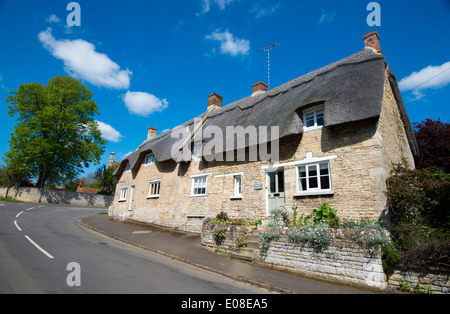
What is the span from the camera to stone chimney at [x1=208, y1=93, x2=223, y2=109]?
67.5ft

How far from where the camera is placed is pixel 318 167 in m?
9.31

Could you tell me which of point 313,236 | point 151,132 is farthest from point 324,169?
point 151,132

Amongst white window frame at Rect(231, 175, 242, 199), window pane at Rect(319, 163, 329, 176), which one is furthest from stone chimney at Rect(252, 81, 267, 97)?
window pane at Rect(319, 163, 329, 176)

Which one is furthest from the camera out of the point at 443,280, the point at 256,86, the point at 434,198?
the point at 256,86

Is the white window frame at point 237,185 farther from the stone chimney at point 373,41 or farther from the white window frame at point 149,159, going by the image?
the stone chimney at point 373,41

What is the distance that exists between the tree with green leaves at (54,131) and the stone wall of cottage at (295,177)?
18.3 metres

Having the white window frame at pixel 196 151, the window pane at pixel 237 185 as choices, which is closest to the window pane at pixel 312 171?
the window pane at pixel 237 185

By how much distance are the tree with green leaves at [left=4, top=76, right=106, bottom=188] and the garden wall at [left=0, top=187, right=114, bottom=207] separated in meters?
1.25

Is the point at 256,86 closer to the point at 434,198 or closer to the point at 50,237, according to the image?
the point at 434,198

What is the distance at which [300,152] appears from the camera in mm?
9844

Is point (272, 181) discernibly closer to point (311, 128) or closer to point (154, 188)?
point (311, 128)

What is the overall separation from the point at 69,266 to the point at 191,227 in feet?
26.5

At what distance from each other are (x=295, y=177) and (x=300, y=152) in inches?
41.7
